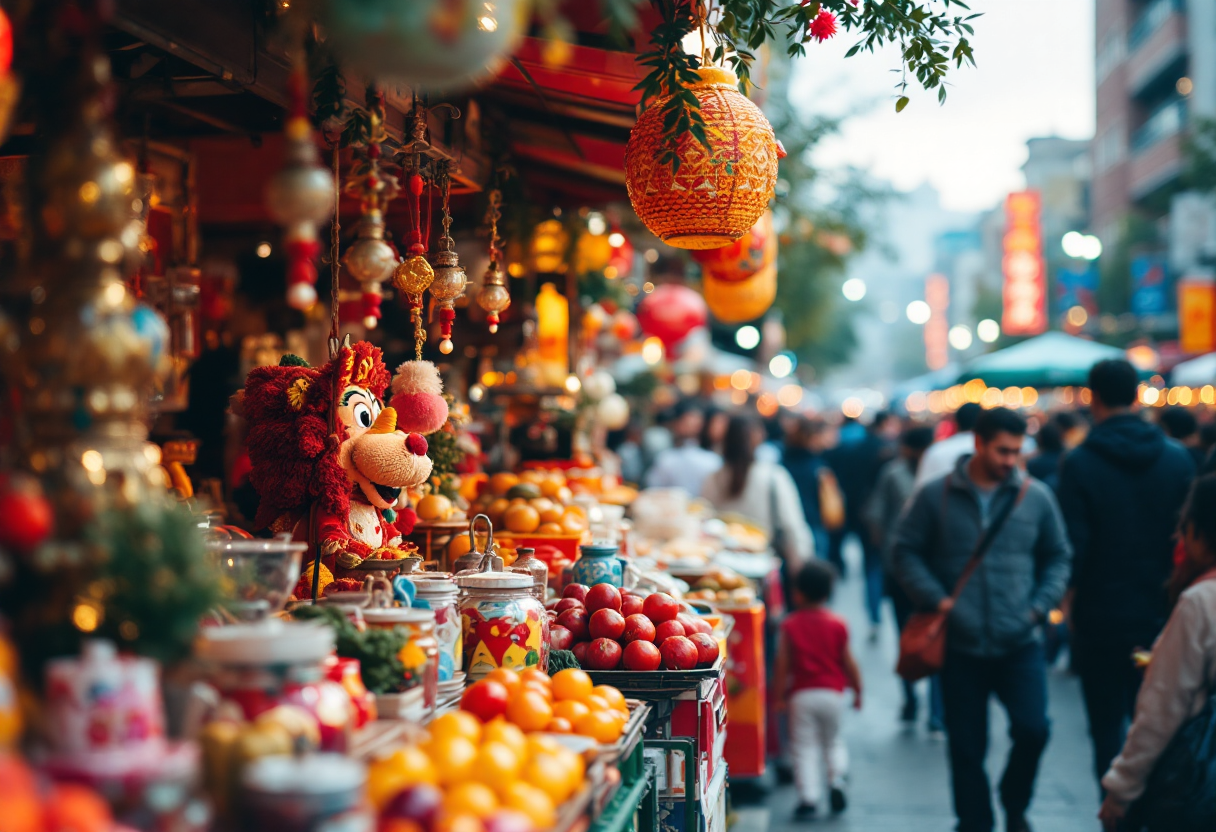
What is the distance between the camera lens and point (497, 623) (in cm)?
326

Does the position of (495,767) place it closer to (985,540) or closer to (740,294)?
(985,540)

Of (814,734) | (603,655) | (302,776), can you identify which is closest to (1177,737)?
(603,655)

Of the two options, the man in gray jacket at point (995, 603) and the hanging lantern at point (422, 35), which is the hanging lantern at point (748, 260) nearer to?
the man in gray jacket at point (995, 603)

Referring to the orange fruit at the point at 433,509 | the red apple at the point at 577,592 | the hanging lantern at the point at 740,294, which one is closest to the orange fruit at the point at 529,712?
the red apple at the point at 577,592

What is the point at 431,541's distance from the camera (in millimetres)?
5031

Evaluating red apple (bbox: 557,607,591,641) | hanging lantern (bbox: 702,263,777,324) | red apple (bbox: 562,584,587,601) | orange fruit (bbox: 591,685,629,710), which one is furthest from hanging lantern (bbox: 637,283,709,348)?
orange fruit (bbox: 591,685,629,710)

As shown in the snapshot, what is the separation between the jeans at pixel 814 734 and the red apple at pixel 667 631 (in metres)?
2.71

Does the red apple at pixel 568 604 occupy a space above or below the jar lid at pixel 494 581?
below

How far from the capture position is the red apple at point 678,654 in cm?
371

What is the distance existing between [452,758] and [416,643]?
1.74 feet

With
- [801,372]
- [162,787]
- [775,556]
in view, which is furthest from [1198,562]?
[801,372]

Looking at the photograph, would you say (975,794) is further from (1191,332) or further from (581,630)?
(1191,332)

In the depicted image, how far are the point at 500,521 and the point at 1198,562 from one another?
311 centimetres

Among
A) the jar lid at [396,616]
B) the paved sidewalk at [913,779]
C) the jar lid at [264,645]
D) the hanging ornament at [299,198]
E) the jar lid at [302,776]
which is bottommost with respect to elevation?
the paved sidewalk at [913,779]
